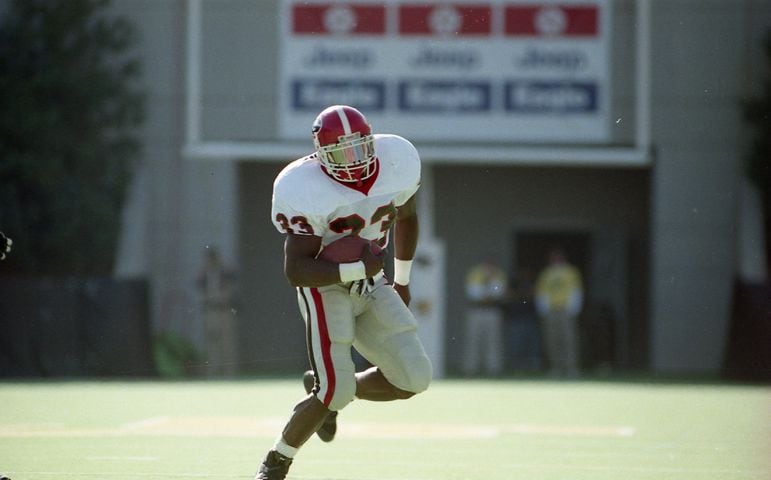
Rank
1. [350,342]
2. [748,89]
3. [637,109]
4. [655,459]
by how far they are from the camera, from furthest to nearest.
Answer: [748,89] → [637,109] → [655,459] → [350,342]

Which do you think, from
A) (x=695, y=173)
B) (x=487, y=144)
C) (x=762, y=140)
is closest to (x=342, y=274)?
(x=487, y=144)

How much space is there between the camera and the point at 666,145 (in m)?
17.9

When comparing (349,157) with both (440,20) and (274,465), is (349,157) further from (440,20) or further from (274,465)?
(440,20)

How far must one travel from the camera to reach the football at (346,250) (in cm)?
585

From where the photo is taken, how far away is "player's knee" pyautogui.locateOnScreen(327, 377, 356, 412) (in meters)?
5.73

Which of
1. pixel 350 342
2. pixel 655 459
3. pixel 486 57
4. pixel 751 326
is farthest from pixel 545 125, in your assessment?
pixel 350 342

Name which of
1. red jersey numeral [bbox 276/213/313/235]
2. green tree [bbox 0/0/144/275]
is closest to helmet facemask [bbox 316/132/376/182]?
red jersey numeral [bbox 276/213/313/235]

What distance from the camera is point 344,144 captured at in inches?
227

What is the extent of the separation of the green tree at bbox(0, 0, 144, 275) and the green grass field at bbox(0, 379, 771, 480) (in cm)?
369

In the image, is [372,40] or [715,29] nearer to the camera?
[372,40]

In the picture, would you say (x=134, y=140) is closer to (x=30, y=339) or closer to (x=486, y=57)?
(x=30, y=339)

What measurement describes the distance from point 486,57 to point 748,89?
12.2 ft

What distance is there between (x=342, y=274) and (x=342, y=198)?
370mm

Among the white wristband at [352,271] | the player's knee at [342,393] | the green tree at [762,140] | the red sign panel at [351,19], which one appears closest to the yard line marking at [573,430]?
the player's knee at [342,393]
